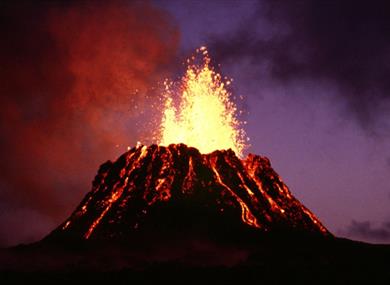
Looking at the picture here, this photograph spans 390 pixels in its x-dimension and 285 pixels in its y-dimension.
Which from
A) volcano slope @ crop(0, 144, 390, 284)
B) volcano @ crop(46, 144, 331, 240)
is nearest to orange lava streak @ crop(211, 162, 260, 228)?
volcano @ crop(46, 144, 331, 240)

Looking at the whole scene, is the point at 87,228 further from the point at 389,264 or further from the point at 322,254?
the point at 389,264

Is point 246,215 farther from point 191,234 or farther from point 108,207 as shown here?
point 108,207

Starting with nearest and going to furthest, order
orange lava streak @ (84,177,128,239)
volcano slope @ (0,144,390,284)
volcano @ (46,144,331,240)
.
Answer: volcano slope @ (0,144,390,284) → volcano @ (46,144,331,240) → orange lava streak @ (84,177,128,239)

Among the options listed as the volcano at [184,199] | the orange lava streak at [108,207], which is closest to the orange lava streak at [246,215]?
the volcano at [184,199]

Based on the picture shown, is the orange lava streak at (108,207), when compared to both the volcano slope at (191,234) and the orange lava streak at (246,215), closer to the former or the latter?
the volcano slope at (191,234)

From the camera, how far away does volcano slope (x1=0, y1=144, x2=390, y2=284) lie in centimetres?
8000

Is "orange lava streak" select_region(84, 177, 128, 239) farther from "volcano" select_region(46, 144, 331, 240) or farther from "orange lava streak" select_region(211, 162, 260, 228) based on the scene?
"orange lava streak" select_region(211, 162, 260, 228)

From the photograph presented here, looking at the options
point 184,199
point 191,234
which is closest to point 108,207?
point 184,199

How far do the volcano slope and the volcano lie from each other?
Result: 0.56 feet

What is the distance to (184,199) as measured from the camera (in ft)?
327

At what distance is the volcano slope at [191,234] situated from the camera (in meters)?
80.0

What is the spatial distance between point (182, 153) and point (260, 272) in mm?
34383

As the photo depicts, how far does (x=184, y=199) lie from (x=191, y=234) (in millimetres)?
6573

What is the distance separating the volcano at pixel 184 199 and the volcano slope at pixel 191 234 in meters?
0.17
